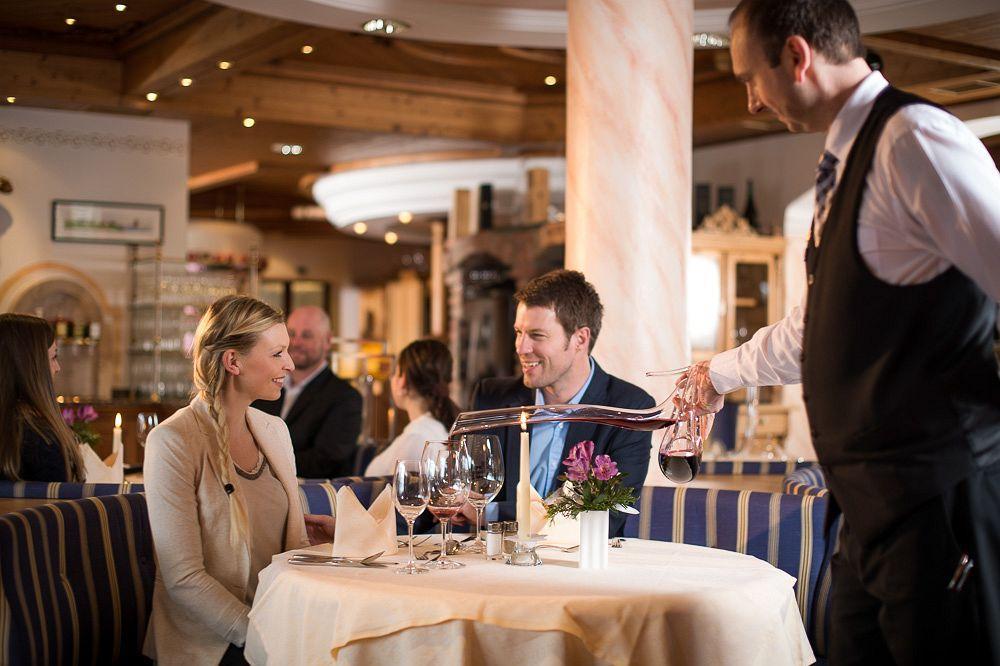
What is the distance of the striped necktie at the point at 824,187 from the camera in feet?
5.20

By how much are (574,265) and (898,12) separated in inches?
93.2

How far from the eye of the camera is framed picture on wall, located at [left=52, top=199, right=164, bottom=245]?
897cm

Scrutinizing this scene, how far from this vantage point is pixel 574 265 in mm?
4832

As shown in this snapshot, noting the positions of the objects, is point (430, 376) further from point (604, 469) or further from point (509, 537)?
point (604, 469)

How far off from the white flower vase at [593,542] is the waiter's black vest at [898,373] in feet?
2.86

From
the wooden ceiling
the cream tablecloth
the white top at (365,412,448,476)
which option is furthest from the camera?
the wooden ceiling

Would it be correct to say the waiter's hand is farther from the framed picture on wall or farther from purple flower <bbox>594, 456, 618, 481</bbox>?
the framed picture on wall

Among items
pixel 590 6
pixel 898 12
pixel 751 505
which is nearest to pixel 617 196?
pixel 590 6

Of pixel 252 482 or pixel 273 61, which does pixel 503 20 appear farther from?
pixel 252 482

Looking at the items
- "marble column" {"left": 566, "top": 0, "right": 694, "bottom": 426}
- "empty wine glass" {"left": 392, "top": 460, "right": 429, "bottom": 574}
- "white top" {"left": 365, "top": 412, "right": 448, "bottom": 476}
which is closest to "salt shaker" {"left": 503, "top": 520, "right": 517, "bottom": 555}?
"empty wine glass" {"left": 392, "top": 460, "right": 429, "bottom": 574}

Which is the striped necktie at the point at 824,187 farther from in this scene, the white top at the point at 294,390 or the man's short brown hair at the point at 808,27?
the white top at the point at 294,390

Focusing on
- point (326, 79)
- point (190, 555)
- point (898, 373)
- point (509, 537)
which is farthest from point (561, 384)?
point (326, 79)

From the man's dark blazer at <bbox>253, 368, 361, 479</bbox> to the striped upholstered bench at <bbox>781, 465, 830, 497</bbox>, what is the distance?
7.02 feet

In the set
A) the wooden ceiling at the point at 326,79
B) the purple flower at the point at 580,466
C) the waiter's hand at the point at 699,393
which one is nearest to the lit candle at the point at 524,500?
the purple flower at the point at 580,466
